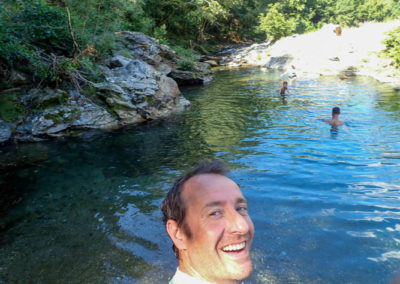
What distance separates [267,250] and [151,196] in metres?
2.65

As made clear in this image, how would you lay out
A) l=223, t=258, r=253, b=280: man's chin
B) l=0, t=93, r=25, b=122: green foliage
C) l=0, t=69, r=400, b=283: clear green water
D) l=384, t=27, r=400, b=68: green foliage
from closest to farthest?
1. l=223, t=258, r=253, b=280: man's chin
2. l=0, t=69, r=400, b=283: clear green water
3. l=0, t=93, r=25, b=122: green foliage
4. l=384, t=27, r=400, b=68: green foliage

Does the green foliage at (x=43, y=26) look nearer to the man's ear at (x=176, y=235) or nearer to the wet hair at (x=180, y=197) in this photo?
the wet hair at (x=180, y=197)

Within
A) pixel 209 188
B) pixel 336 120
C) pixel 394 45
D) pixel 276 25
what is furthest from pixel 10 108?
pixel 276 25

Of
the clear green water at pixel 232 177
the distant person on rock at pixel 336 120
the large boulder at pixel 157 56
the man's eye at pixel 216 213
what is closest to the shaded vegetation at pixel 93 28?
the large boulder at pixel 157 56

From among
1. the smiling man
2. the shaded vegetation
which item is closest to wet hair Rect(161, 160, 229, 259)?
the smiling man

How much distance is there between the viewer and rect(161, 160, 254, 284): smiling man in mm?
1701

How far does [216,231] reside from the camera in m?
1.78

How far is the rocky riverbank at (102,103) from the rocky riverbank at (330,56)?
1120 cm

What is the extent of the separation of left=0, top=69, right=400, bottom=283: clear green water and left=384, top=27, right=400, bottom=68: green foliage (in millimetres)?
8371

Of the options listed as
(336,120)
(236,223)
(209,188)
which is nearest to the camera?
(236,223)

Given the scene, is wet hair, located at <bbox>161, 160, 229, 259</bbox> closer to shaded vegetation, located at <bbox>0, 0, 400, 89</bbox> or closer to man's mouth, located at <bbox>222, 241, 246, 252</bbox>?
man's mouth, located at <bbox>222, 241, 246, 252</bbox>

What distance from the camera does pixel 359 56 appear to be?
24891mm

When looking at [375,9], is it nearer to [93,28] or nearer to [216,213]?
[93,28]

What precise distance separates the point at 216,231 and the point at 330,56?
93.9 ft
